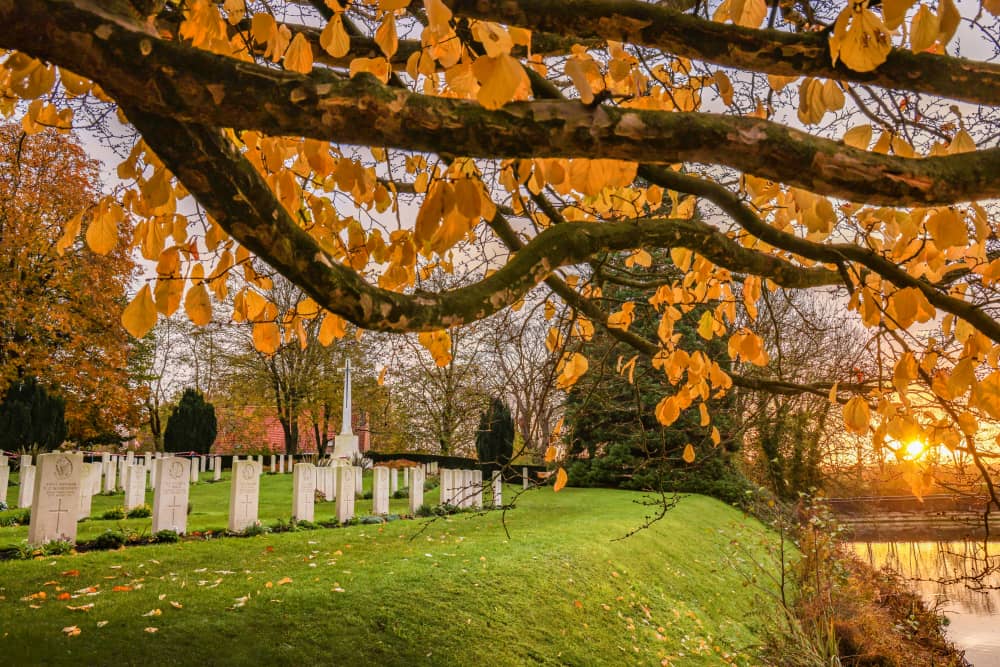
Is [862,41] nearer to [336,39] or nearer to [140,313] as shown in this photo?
[336,39]

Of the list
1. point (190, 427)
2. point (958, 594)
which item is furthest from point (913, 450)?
point (190, 427)

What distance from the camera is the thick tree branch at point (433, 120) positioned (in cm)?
136

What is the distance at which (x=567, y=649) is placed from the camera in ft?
A: 16.7

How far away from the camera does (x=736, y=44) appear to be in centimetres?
178

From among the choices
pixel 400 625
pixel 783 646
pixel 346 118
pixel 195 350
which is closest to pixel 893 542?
pixel 783 646

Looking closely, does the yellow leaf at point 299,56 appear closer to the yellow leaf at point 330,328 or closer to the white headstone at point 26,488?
the yellow leaf at point 330,328

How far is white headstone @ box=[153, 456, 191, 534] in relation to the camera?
7195 millimetres

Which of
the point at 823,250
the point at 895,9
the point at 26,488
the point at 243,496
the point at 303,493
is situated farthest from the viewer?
the point at 26,488

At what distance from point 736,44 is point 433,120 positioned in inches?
36.6

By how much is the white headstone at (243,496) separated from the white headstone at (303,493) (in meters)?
0.82

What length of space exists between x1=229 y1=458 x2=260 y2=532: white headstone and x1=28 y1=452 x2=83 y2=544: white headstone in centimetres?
177

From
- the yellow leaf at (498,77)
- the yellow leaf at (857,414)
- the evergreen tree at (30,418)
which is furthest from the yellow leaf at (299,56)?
the evergreen tree at (30,418)

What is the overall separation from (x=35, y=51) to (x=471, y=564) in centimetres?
583

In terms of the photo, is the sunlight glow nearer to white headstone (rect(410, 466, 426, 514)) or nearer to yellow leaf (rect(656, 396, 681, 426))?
yellow leaf (rect(656, 396, 681, 426))
